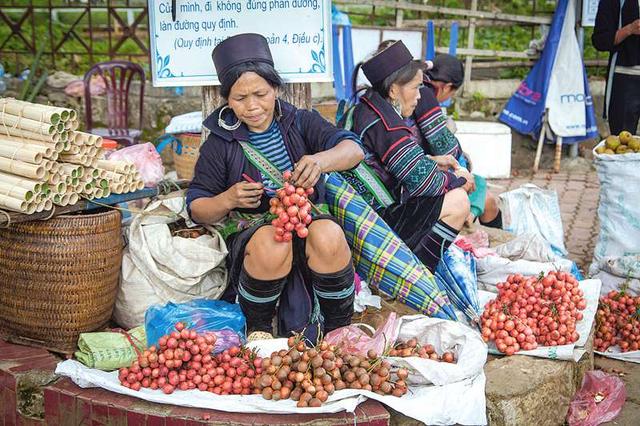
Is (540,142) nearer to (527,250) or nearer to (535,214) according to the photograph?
(535,214)

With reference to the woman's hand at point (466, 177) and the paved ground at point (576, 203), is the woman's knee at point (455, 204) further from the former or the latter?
the paved ground at point (576, 203)

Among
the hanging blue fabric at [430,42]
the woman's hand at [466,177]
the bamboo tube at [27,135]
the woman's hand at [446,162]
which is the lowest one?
the woman's hand at [466,177]

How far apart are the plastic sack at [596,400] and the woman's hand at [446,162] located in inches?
54.7

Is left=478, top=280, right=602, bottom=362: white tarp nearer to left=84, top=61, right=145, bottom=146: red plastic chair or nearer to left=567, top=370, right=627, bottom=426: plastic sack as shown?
left=567, top=370, right=627, bottom=426: plastic sack

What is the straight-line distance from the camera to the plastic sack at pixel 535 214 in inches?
205

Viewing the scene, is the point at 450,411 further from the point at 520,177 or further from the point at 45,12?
the point at 45,12

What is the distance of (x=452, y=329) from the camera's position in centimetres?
331

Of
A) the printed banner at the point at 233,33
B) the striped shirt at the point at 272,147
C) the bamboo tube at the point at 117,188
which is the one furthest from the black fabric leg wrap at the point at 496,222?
the bamboo tube at the point at 117,188

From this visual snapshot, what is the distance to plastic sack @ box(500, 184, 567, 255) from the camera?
17.1ft

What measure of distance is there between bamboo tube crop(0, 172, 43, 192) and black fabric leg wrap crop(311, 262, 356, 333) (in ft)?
3.94

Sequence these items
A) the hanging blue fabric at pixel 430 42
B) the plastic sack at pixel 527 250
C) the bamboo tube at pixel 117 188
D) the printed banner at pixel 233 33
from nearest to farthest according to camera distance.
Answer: the bamboo tube at pixel 117 188 < the printed banner at pixel 233 33 < the plastic sack at pixel 527 250 < the hanging blue fabric at pixel 430 42

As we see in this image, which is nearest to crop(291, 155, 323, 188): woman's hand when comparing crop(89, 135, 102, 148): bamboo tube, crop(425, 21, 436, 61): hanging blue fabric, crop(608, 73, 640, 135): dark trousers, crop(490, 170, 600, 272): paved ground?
crop(89, 135, 102, 148): bamboo tube

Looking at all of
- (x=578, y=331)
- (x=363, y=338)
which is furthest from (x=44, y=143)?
(x=578, y=331)

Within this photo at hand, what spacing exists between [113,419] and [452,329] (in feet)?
4.72
